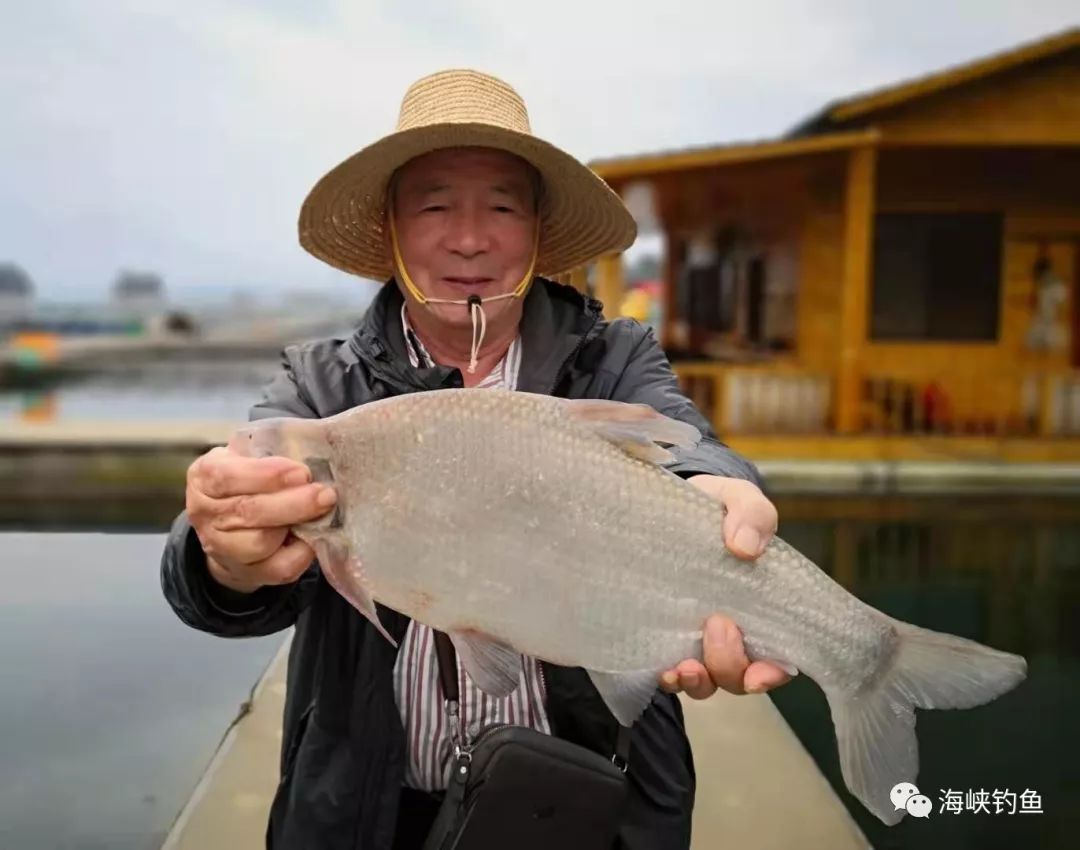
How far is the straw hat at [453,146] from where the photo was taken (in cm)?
190

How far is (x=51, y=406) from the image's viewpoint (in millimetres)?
17844

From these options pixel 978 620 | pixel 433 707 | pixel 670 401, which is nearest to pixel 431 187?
pixel 670 401

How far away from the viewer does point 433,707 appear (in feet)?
6.10

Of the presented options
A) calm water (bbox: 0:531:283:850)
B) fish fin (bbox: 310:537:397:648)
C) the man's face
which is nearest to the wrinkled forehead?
the man's face

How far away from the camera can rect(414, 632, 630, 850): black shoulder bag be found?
170 centimetres

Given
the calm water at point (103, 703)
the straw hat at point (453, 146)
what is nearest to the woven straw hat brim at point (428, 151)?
the straw hat at point (453, 146)

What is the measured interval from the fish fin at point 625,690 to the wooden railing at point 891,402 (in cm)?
999

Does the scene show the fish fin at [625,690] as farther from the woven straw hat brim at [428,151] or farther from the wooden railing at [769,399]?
the wooden railing at [769,399]

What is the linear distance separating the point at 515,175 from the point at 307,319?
68.4 m

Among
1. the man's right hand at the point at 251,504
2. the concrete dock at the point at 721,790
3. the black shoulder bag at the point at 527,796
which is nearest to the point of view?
the man's right hand at the point at 251,504

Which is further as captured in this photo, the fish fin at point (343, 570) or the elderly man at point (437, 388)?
the elderly man at point (437, 388)

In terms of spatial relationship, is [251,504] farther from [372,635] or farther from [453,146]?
[453,146]

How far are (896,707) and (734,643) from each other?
13.9 inches

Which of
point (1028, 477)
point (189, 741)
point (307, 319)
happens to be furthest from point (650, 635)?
point (307, 319)
